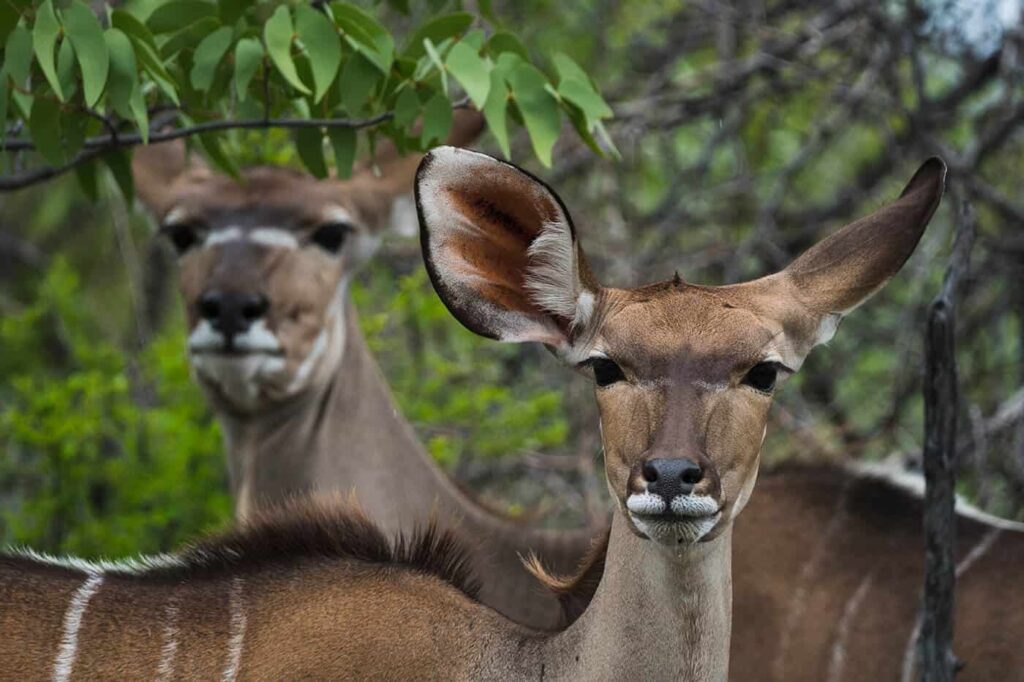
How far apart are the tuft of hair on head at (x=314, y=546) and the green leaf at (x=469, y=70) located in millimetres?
763

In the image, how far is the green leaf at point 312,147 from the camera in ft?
10.3

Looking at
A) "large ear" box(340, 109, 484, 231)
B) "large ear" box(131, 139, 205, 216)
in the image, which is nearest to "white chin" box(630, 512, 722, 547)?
"large ear" box(340, 109, 484, 231)

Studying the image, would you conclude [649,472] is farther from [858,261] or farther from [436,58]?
[436,58]

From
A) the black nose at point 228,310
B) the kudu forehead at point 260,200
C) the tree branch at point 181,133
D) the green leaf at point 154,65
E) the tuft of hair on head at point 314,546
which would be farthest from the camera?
the kudu forehead at point 260,200

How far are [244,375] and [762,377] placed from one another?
6.11ft

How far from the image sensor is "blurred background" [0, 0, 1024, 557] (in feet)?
15.1

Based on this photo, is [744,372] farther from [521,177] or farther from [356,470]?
[356,470]

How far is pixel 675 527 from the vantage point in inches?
85.8

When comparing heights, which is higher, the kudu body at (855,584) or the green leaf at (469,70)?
the green leaf at (469,70)

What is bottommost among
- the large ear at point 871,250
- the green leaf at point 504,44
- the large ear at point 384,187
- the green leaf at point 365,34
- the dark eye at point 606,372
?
the dark eye at point 606,372

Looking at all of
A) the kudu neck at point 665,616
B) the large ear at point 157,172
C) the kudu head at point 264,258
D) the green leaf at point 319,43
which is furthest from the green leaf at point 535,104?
the large ear at point 157,172

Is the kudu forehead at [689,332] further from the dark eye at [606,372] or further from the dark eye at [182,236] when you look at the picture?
the dark eye at [182,236]

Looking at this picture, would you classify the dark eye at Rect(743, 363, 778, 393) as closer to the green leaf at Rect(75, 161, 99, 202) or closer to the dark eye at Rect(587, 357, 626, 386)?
the dark eye at Rect(587, 357, 626, 386)

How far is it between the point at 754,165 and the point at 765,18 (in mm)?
721
